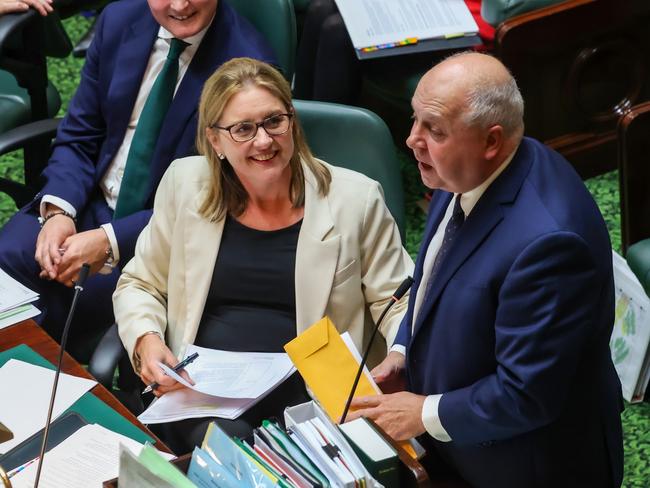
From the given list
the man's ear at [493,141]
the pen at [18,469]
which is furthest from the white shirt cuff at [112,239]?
the man's ear at [493,141]

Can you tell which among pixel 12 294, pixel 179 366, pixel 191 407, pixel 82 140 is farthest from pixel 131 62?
pixel 191 407

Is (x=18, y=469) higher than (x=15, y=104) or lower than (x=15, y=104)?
lower

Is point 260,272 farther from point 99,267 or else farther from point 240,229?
point 99,267

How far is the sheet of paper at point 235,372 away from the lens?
2.21 metres

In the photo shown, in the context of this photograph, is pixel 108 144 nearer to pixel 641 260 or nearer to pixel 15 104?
pixel 15 104

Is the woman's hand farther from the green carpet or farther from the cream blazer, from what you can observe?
the green carpet

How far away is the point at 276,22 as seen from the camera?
2869 mm

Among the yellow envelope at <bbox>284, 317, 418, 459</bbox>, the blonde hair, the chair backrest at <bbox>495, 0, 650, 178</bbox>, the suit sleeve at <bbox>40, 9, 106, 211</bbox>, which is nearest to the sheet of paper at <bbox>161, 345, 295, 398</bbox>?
the yellow envelope at <bbox>284, 317, 418, 459</bbox>

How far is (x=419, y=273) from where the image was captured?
204 centimetres

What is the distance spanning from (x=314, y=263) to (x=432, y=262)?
0.48 m

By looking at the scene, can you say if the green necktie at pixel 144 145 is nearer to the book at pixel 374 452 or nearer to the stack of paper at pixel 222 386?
the stack of paper at pixel 222 386

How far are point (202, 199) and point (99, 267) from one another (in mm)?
467

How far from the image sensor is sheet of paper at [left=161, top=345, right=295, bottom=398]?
7.23 feet

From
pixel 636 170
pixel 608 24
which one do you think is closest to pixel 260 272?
pixel 636 170
